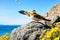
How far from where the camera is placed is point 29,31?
16.6 metres

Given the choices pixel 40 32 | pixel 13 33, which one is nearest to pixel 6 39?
pixel 13 33

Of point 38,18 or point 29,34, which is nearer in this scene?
point 29,34

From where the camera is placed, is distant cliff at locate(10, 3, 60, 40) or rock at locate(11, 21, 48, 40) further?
rock at locate(11, 21, 48, 40)

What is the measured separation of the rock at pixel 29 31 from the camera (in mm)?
16438

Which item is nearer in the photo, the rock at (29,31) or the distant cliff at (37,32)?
the distant cliff at (37,32)

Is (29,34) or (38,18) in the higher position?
(38,18)

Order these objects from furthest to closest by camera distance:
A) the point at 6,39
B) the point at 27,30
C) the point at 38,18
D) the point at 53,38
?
the point at 6,39, the point at 38,18, the point at 27,30, the point at 53,38

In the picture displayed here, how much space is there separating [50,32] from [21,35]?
1.83 m

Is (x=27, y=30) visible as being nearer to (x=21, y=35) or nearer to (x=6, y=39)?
(x=21, y=35)

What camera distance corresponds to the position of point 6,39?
2117 centimetres

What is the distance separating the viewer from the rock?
16438mm

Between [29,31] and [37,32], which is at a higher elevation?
[29,31]

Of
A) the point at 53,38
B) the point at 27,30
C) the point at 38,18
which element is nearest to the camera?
the point at 53,38

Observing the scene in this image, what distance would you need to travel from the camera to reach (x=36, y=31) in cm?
1661
